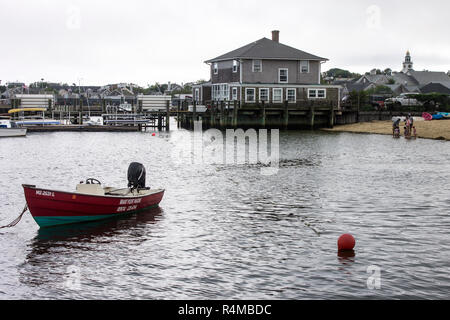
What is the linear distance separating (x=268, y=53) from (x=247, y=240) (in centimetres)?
6130

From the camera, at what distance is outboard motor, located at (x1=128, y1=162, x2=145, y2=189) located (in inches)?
993

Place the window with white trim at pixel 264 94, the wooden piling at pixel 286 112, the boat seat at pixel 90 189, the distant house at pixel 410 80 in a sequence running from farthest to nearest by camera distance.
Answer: the distant house at pixel 410 80
the window with white trim at pixel 264 94
the wooden piling at pixel 286 112
the boat seat at pixel 90 189

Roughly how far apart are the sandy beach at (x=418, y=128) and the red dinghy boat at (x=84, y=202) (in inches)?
1742

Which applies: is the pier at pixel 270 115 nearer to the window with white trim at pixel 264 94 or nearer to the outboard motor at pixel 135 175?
the window with white trim at pixel 264 94

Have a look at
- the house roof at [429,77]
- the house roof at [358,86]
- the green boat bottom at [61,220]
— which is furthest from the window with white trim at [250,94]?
the house roof at [429,77]

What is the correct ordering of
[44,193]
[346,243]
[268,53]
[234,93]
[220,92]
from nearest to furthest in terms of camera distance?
[346,243] → [44,193] → [234,93] → [268,53] → [220,92]

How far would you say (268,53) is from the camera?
260 ft

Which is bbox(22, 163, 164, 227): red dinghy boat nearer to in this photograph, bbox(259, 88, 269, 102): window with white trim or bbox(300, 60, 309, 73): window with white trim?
Answer: bbox(259, 88, 269, 102): window with white trim

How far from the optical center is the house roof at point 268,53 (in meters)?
78.1

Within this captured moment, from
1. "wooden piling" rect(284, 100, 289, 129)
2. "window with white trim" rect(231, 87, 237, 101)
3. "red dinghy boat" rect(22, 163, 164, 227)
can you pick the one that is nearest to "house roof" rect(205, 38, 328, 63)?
"window with white trim" rect(231, 87, 237, 101)

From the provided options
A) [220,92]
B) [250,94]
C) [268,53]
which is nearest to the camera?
[250,94]

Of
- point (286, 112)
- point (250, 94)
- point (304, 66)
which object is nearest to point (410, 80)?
point (304, 66)

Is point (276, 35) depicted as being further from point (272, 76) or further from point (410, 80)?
point (410, 80)
